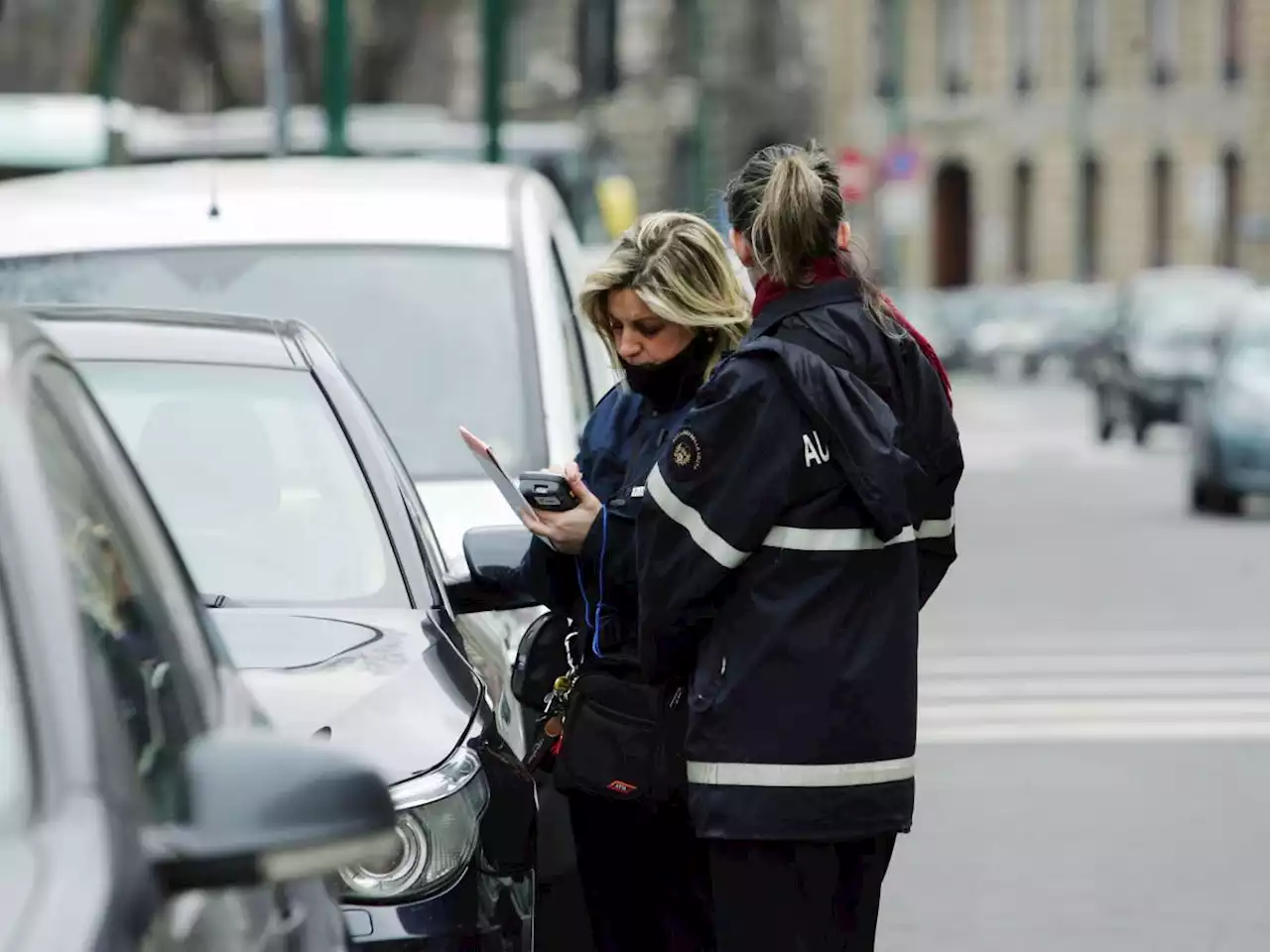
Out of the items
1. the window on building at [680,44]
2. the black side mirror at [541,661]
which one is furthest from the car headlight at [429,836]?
the window on building at [680,44]

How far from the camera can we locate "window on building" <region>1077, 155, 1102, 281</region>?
8200 centimetres

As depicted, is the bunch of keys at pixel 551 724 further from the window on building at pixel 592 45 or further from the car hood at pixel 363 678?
A: the window on building at pixel 592 45

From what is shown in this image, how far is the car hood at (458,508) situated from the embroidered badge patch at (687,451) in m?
2.13

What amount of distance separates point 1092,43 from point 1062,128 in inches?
89.1

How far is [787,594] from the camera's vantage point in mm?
4859

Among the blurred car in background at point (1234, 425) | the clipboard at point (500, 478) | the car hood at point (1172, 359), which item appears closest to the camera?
the clipboard at point (500, 478)

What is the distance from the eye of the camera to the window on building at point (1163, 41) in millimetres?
80438

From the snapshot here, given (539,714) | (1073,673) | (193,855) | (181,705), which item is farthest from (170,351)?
(1073,673)

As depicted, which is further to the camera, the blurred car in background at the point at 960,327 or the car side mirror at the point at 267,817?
the blurred car in background at the point at 960,327

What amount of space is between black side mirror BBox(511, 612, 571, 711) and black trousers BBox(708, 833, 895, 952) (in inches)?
28.7

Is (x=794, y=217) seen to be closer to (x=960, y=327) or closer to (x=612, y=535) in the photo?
(x=612, y=535)

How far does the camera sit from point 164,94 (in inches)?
2355

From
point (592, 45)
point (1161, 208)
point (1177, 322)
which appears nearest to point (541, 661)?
point (1177, 322)

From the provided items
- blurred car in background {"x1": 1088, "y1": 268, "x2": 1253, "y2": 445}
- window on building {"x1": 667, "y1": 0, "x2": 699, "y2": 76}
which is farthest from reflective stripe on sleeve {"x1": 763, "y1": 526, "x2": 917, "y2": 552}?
window on building {"x1": 667, "y1": 0, "x2": 699, "y2": 76}
